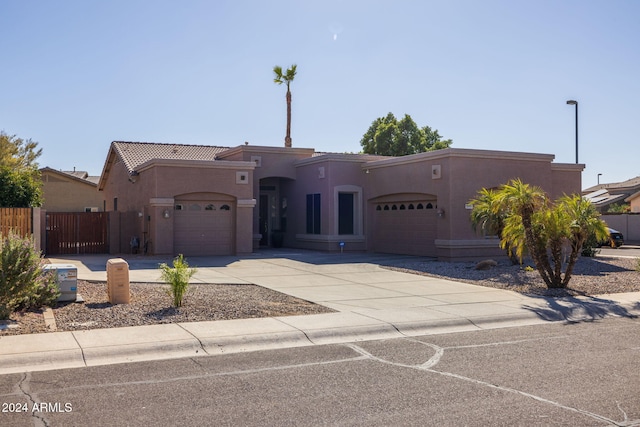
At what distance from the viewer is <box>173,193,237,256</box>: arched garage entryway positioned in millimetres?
25962

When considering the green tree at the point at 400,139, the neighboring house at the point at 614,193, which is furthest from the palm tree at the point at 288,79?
the neighboring house at the point at 614,193

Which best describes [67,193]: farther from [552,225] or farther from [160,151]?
[552,225]

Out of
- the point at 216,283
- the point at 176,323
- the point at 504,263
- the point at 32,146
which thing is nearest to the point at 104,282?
the point at 216,283

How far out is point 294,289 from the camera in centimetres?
1591

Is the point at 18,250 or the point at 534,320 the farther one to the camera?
the point at 534,320

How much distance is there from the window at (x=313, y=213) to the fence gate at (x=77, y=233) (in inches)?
356

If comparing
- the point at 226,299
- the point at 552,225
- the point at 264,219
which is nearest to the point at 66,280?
the point at 226,299

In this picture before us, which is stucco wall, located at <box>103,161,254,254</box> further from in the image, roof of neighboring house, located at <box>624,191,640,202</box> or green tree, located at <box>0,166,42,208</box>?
roof of neighboring house, located at <box>624,191,640,202</box>

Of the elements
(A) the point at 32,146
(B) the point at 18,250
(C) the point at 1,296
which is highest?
(A) the point at 32,146

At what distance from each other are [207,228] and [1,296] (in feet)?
51.0

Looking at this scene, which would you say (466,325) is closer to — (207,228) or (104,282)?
(104,282)

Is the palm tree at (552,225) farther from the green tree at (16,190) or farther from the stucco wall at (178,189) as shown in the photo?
the green tree at (16,190)

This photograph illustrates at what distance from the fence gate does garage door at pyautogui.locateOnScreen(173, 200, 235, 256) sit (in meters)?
4.73

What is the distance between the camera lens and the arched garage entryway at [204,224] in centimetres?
2596
